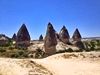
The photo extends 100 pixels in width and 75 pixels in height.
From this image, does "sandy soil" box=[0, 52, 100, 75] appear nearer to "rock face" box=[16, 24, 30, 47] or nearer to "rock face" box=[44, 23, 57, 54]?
"rock face" box=[44, 23, 57, 54]

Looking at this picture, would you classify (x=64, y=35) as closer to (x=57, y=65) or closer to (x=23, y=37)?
(x=23, y=37)

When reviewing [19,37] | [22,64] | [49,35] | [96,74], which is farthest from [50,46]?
[22,64]

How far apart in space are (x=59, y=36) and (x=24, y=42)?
432 inches

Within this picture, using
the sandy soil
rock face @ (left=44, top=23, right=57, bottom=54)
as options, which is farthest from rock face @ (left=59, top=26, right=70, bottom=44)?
the sandy soil

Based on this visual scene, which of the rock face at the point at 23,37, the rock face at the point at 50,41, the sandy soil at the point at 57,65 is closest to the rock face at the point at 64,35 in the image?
the rock face at the point at 23,37

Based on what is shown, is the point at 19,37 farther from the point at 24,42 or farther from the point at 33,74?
the point at 33,74

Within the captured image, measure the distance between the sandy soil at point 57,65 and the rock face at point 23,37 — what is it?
31.8 metres

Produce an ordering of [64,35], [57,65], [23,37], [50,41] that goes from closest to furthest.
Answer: [57,65]
[50,41]
[23,37]
[64,35]

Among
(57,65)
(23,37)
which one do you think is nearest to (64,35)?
(23,37)

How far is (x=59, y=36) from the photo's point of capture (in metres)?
66.9

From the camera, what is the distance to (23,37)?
59.1 metres

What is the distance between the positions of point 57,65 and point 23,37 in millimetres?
36729

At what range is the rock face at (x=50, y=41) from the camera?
43.9 meters

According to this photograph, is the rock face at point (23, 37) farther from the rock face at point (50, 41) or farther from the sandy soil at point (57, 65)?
the sandy soil at point (57, 65)
